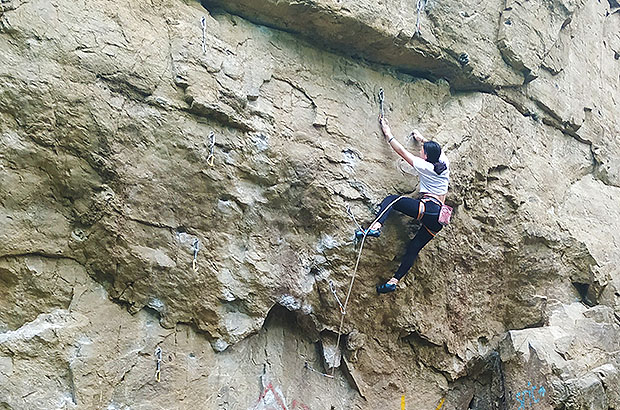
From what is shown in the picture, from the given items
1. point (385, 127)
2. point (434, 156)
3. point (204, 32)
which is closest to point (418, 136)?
point (385, 127)

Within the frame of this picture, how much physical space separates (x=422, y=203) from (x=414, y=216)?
138mm

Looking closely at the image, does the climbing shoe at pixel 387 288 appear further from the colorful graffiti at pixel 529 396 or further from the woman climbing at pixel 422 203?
the colorful graffiti at pixel 529 396

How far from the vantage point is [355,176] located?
4918 millimetres

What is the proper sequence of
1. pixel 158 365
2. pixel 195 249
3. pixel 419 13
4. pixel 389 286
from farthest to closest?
pixel 419 13 < pixel 389 286 < pixel 195 249 < pixel 158 365

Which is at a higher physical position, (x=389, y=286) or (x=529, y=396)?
(x=389, y=286)

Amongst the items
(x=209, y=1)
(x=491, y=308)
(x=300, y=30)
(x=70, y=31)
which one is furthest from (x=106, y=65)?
(x=491, y=308)

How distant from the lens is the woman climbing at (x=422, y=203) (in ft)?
15.4

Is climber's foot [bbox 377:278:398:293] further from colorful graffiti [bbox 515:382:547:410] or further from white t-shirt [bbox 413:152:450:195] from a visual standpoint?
colorful graffiti [bbox 515:382:547:410]

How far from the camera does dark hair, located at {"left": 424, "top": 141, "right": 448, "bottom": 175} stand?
15.6 ft

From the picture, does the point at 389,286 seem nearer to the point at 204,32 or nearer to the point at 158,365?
the point at 158,365

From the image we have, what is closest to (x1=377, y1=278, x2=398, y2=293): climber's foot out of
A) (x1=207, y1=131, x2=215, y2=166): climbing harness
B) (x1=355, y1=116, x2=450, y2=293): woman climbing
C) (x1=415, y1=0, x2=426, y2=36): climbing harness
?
(x1=355, y1=116, x2=450, y2=293): woman climbing

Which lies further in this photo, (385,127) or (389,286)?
(385,127)

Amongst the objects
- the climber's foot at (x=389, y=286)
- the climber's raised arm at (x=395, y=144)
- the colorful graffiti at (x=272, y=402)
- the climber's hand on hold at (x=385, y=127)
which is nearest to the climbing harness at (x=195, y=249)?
the colorful graffiti at (x=272, y=402)

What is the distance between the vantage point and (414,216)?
4707 mm
